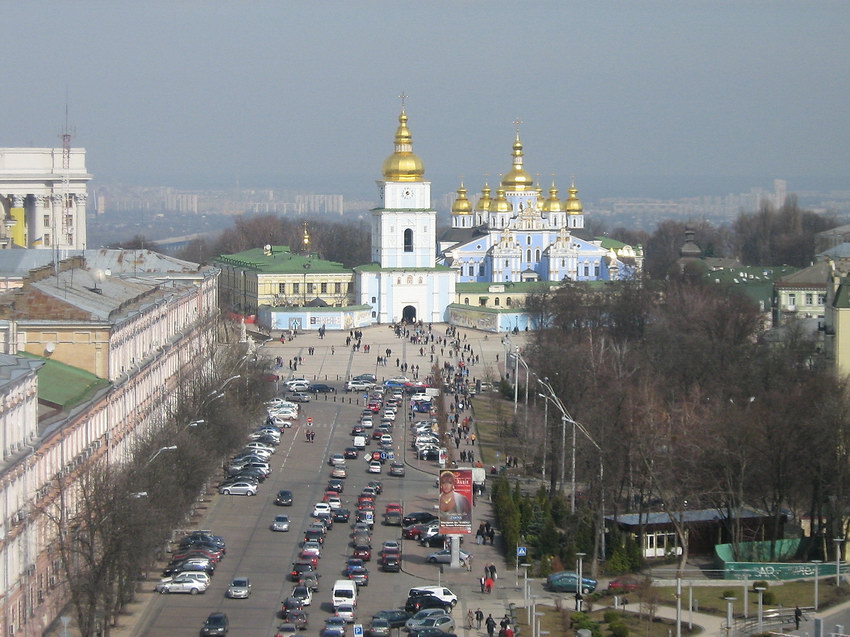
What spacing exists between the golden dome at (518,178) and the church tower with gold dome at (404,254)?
14.3 meters

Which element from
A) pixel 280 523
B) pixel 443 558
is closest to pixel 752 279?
pixel 280 523

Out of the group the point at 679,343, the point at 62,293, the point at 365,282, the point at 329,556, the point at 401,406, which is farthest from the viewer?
the point at 365,282

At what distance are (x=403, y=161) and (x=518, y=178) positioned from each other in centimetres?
1622

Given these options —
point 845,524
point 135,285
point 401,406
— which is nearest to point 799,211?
point 401,406

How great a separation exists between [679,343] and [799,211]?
251ft

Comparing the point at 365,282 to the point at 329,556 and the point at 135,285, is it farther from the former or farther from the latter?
the point at 329,556

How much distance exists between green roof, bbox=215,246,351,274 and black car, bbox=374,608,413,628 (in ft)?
196

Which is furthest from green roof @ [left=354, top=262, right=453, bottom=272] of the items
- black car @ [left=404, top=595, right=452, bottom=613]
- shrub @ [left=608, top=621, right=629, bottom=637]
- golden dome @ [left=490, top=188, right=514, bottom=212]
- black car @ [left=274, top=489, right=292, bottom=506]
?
shrub @ [left=608, top=621, right=629, bottom=637]

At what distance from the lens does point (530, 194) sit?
10869 centimetres

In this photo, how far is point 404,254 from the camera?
9325cm

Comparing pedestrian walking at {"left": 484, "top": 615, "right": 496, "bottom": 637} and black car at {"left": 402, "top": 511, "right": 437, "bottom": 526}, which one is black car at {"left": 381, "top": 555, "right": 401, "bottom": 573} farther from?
pedestrian walking at {"left": 484, "top": 615, "right": 496, "bottom": 637}

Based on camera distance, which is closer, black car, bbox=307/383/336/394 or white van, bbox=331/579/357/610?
white van, bbox=331/579/357/610

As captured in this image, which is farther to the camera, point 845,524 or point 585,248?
point 585,248

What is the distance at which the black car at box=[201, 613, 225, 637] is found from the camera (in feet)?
104
